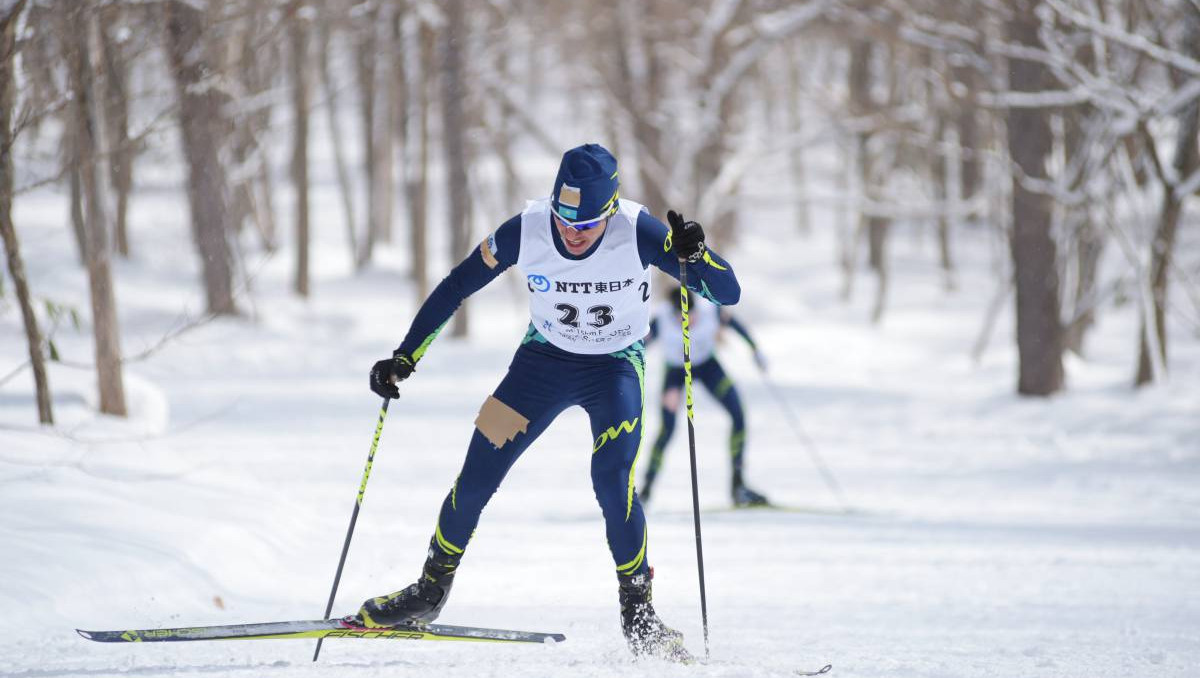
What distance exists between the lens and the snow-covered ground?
4.42 meters

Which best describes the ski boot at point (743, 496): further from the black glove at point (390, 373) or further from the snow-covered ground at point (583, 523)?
the black glove at point (390, 373)

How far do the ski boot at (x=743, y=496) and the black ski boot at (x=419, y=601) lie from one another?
4.60 meters

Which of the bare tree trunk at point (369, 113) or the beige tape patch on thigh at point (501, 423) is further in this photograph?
the bare tree trunk at point (369, 113)

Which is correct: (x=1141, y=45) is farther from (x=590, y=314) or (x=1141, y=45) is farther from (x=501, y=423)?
(x=501, y=423)

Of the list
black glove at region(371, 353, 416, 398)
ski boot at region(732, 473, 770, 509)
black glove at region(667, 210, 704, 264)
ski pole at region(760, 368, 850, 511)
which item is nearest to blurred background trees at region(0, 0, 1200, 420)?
black glove at region(371, 353, 416, 398)

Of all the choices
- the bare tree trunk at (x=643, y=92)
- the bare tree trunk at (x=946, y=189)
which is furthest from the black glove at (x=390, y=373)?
the bare tree trunk at (x=946, y=189)

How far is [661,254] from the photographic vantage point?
14.1 ft

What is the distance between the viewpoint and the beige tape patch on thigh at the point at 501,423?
4.30 m

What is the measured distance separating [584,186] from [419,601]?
70.1 inches

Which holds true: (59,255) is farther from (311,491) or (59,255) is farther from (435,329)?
(435,329)

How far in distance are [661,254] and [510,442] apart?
96 centimetres

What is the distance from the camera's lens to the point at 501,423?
14.1ft

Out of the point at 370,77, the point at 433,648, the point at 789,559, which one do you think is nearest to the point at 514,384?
the point at 433,648

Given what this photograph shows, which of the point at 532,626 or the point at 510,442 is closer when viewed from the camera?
the point at 510,442
